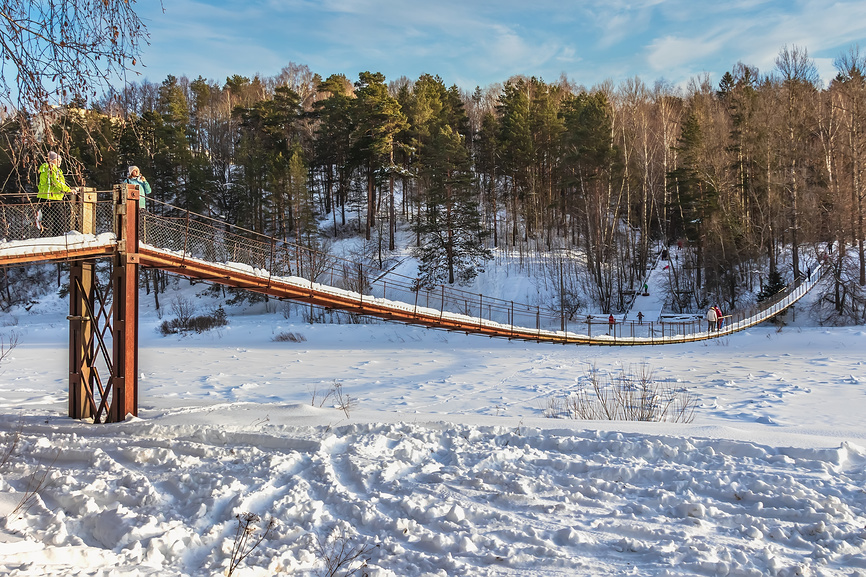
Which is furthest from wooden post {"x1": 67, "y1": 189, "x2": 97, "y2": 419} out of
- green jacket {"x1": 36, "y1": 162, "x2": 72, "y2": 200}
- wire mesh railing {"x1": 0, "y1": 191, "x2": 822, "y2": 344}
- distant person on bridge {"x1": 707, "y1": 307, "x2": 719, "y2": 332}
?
distant person on bridge {"x1": 707, "y1": 307, "x2": 719, "y2": 332}

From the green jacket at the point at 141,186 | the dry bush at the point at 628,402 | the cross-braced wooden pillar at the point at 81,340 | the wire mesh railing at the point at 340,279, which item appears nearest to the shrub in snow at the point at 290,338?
the wire mesh railing at the point at 340,279

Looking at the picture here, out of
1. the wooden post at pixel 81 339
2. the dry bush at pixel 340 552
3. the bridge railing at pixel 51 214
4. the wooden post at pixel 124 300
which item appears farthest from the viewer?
the wooden post at pixel 81 339

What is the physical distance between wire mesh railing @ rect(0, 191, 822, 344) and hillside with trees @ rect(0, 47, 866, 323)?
2.63 meters

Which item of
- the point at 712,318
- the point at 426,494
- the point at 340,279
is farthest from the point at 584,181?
the point at 426,494

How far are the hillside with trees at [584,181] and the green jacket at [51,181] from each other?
59.5 feet

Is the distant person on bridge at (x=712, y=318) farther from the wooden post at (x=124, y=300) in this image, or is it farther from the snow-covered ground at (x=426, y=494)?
the wooden post at (x=124, y=300)

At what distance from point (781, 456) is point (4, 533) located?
593 centimetres

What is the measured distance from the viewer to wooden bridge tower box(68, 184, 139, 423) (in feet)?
24.8

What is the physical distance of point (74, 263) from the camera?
772cm

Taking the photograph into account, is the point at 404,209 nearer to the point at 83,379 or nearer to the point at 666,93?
the point at 666,93

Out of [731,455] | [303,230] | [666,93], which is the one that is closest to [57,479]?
[731,455]

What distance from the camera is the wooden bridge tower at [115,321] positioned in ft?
24.8

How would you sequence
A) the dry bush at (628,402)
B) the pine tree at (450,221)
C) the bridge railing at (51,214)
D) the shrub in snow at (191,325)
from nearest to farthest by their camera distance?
the bridge railing at (51,214) → the dry bush at (628,402) → the shrub in snow at (191,325) → the pine tree at (450,221)

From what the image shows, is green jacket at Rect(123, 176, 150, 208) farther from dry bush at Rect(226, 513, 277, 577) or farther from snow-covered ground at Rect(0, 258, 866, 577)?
dry bush at Rect(226, 513, 277, 577)
